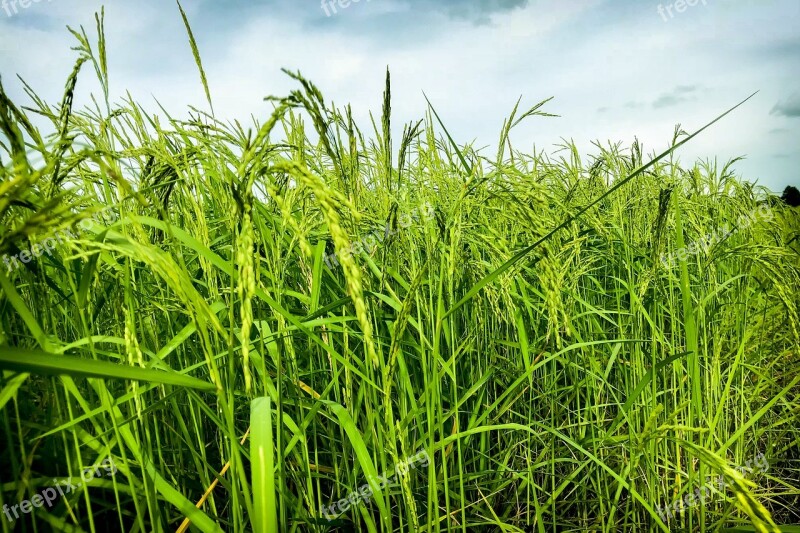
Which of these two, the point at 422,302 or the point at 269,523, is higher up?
the point at 422,302

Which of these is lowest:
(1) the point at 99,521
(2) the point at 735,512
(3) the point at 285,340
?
(2) the point at 735,512

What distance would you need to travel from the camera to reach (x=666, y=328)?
113 inches

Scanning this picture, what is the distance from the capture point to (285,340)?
1.38 m

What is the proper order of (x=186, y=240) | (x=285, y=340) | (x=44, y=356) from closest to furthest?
(x=44, y=356) → (x=186, y=240) → (x=285, y=340)

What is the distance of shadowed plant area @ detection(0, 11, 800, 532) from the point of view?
901mm

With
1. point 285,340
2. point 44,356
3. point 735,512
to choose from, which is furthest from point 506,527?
point 44,356

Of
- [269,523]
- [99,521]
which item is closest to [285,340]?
[269,523]

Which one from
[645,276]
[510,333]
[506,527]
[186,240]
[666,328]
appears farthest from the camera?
[666,328]

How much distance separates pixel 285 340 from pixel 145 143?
105cm

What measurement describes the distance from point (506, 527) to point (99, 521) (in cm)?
127

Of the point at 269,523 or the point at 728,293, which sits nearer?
the point at 269,523

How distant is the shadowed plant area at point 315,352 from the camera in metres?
0.90

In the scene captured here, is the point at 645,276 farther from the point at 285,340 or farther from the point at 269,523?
the point at 269,523

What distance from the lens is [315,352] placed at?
73.9 inches
